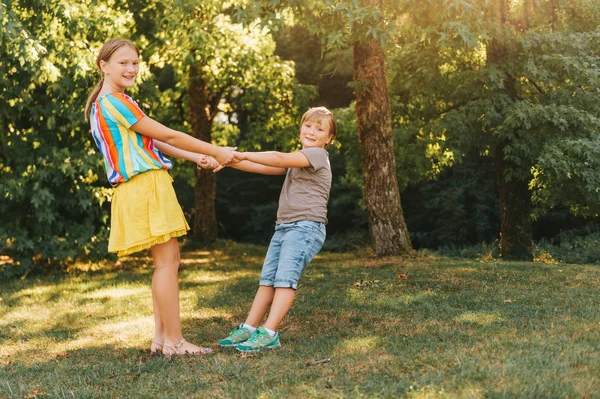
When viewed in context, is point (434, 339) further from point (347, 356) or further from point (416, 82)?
point (416, 82)

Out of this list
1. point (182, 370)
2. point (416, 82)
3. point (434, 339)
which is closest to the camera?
point (182, 370)

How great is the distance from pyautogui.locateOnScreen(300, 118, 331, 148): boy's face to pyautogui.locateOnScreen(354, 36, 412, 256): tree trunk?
465 centimetres

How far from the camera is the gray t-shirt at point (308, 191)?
4.35 m

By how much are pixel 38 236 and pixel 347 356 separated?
25.8 feet

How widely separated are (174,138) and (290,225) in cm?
97

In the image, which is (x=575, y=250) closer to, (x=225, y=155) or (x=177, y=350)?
(x=225, y=155)

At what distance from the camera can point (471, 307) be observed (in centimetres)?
532

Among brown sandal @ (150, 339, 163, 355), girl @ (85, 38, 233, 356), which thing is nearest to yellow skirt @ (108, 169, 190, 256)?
girl @ (85, 38, 233, 356)

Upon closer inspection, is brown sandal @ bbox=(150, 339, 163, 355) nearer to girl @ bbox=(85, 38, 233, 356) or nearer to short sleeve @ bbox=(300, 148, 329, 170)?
girl @ bbox=(85, 38, 233, 356)

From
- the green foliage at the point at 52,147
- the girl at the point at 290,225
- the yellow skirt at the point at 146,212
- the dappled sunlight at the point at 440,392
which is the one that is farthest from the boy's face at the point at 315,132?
the green foliage at the point at 52,147

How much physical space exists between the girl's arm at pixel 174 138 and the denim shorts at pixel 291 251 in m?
0.64

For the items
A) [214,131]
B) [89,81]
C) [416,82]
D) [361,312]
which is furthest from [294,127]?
[361,312]

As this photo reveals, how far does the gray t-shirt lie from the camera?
14.3 feet

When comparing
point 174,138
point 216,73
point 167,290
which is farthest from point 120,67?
point 216,73
